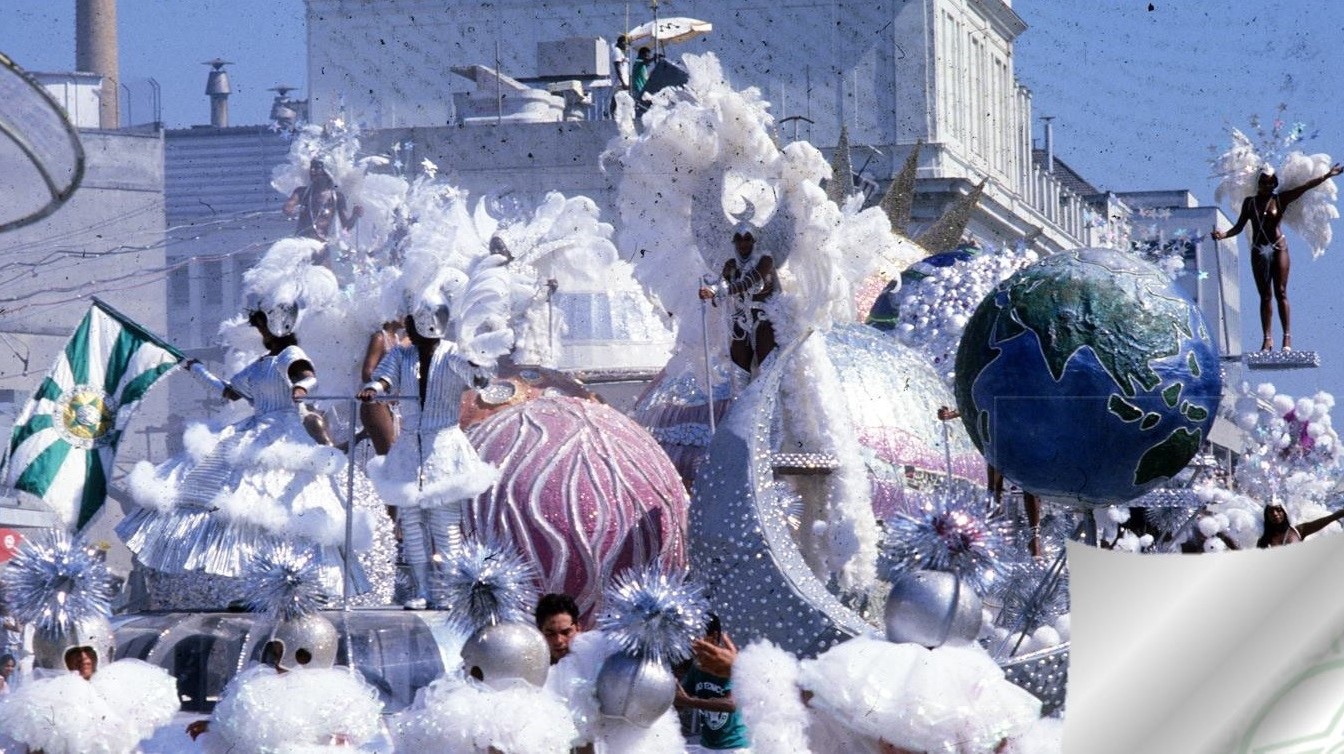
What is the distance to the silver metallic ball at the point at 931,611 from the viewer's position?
6207mm

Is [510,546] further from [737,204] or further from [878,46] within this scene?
[878,46]

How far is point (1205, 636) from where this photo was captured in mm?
3871

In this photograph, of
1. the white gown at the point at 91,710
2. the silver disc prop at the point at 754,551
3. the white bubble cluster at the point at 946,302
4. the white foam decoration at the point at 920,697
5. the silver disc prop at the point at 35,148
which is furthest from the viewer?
the white bubble cluster at the point at 946,302

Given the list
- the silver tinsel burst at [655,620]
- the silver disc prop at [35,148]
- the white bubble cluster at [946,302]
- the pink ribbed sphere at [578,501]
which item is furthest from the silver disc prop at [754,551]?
the silver disc prop at [35,148]

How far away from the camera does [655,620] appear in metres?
6.86

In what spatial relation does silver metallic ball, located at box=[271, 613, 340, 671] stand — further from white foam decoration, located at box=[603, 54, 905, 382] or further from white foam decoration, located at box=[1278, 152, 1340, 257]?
white foam decoration, located at box=[1278, 152, 1340, 257]

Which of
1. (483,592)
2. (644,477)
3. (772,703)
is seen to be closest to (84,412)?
(644,477)

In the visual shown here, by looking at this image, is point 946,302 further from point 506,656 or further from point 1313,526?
point 506,656

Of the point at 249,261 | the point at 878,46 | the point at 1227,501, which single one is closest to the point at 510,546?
the point at 1227,501

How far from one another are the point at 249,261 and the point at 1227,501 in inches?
688

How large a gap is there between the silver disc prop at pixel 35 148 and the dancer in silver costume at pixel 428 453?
469cm

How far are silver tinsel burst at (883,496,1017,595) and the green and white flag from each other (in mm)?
4942

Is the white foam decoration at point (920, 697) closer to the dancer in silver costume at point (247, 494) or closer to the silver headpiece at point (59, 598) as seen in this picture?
the silver headpiece at point (59, 598)

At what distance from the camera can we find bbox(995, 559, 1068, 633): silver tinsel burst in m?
8.25
